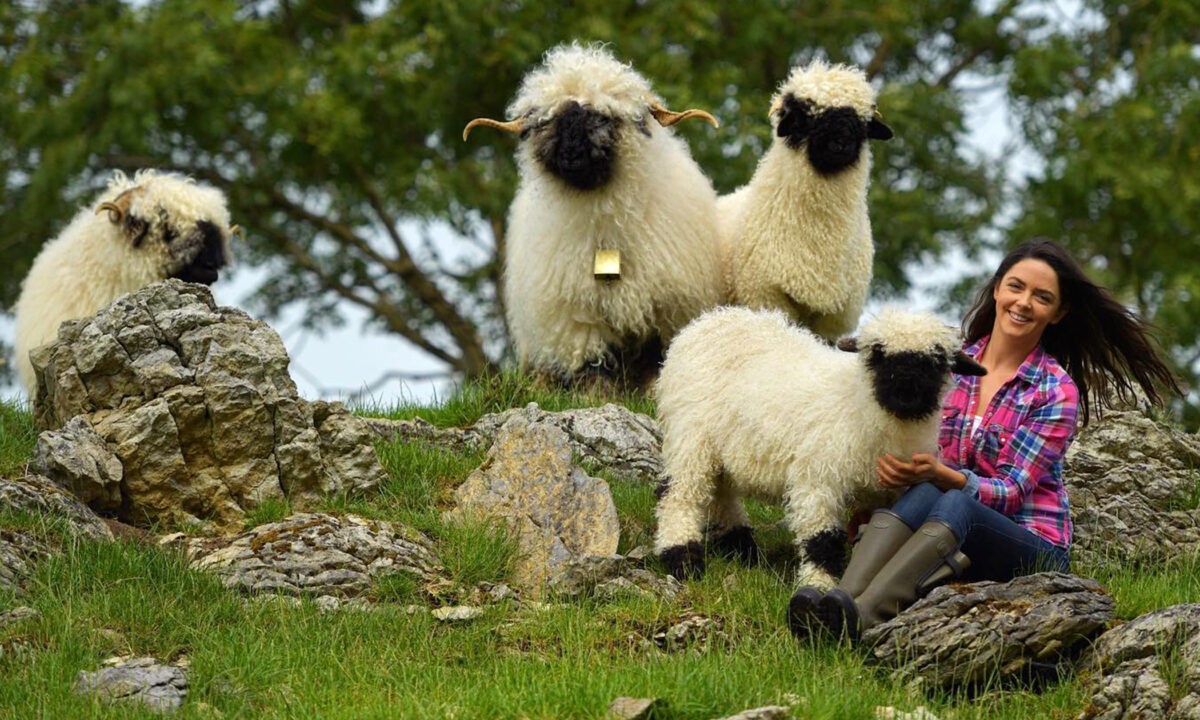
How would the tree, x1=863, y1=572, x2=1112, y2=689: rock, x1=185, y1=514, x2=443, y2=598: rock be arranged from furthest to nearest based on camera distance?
the tree
x1=185, y1=514, x2=443, y2=598: rock
x1=863, y1=572, x2=1112, y2=689: rock

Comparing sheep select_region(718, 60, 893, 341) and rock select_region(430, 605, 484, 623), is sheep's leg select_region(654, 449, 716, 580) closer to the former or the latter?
rock select_region(430, 605, 484, 623)

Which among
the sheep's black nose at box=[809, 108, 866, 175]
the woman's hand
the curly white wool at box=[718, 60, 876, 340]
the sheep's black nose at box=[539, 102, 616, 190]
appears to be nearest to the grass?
the woman's hand

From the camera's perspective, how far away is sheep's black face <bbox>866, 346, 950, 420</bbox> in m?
7.10

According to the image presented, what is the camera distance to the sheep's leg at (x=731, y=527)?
834 centimetres

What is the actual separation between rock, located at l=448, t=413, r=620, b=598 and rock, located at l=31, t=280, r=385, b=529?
728mm

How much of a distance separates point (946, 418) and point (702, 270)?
9.53ft

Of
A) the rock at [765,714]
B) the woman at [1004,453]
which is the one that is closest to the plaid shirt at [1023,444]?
the woman at [1004,453]

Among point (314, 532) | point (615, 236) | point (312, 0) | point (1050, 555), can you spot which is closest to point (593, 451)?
point (615, 236)

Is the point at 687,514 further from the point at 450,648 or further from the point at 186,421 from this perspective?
the point at 186,421

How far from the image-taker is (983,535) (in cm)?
725

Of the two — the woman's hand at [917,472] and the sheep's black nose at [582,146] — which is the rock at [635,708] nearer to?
the woman's hand at [917,472]

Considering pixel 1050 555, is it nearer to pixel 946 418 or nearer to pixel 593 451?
pixel 946 418

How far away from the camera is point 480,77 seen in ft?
65.4

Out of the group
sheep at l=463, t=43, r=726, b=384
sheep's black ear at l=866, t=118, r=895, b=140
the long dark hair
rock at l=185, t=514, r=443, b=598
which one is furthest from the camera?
sheep at l=463, t=43, r=726, b=384
